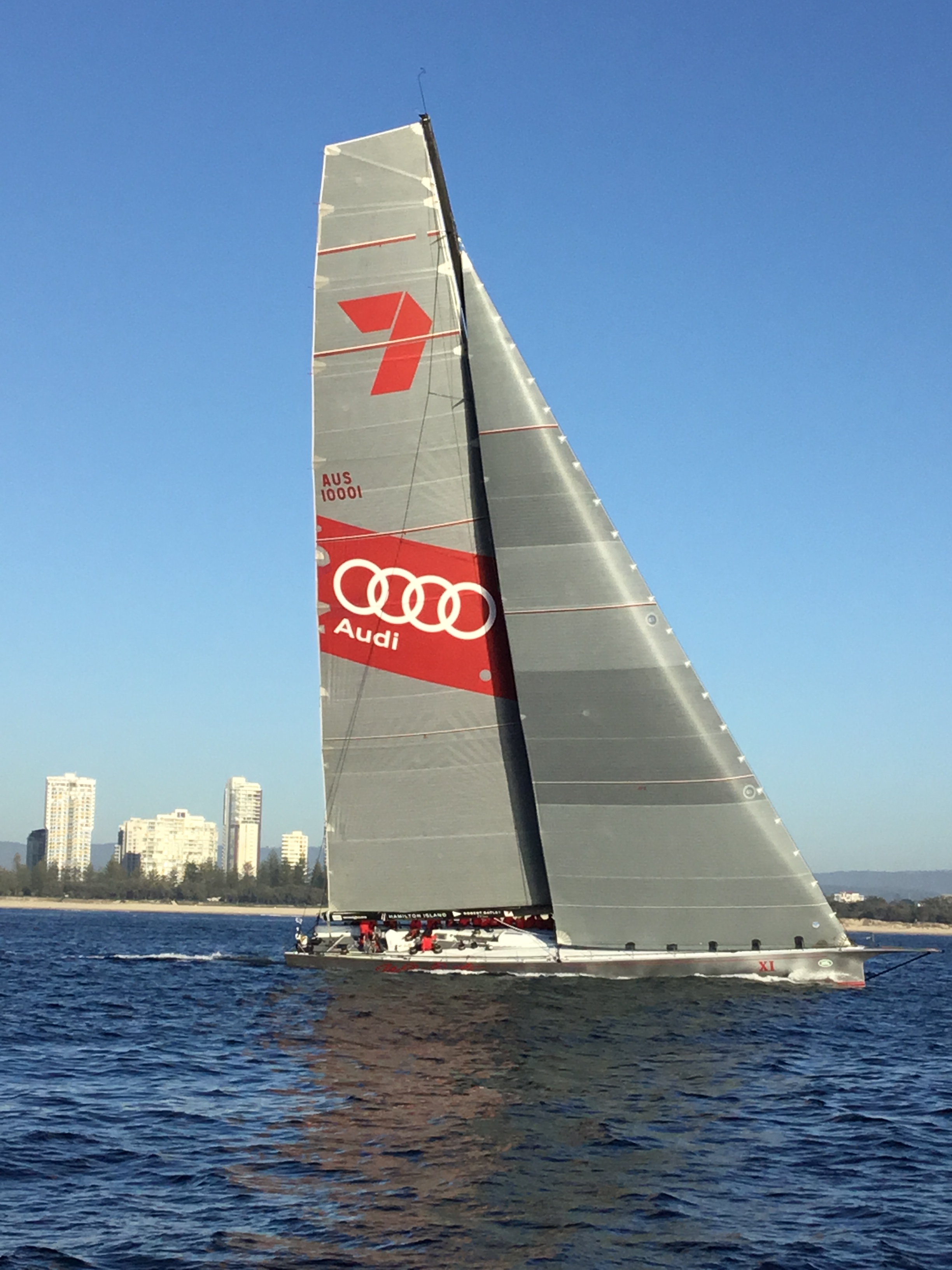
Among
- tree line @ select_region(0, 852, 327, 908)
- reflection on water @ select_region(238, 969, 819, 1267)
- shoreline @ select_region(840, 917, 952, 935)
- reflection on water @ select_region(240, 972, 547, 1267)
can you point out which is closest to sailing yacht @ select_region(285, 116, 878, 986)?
reflection on water @ select_region(238, 969, 819, 1267)

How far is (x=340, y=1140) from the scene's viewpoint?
13.1 meters

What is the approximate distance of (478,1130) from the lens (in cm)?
1362

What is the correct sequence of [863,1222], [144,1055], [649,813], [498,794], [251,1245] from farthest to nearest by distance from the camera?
1. [498,794]
2. [649,813]
3. [144,1055]
4. [863,1222]
5. [251,1245]

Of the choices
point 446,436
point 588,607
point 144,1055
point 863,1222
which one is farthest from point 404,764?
point 863,1222

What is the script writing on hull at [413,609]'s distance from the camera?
2791 cm

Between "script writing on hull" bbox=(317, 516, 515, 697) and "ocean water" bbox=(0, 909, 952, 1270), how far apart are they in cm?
666

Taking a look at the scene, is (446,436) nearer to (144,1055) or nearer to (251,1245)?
(144,1055)

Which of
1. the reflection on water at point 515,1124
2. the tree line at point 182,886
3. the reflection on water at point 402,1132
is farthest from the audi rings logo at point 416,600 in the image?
the tree line at point 182,886

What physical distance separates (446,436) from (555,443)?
2.86 m

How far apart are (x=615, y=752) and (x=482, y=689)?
12.3ft

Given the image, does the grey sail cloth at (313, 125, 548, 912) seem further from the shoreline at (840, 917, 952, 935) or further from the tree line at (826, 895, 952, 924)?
the tree line at (826, 895, 952, 924)

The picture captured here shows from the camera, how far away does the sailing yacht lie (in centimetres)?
2492

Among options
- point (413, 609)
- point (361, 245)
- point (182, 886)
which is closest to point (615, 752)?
point (413, 609)

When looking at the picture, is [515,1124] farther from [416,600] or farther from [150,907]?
[150,907]
